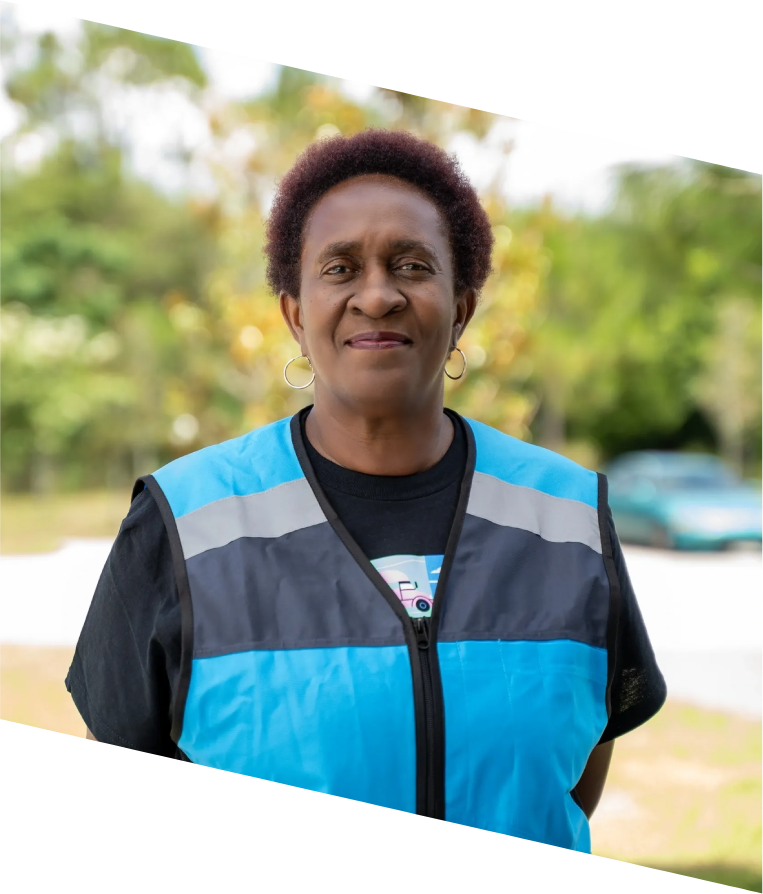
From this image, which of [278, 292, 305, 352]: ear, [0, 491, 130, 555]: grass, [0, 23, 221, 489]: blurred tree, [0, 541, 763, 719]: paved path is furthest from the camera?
[0, 23, 221, 489]: blurred tree

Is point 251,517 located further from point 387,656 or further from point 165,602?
point 387,656

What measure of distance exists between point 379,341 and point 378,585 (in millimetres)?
381

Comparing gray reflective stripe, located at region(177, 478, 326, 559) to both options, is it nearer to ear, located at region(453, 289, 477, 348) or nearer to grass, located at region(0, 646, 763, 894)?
ear, located at region(453, 289, 477, 348)

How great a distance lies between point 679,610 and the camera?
7996 millimetres

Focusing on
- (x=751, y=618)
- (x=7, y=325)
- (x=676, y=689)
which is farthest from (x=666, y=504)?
(x=7, y=325)

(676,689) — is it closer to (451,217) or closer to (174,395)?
(174,395)

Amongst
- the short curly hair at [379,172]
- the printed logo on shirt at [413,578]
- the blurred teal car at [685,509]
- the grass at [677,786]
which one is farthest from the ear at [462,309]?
the blurred teal car at [685,509]

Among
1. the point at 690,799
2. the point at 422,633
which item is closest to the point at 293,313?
the point at 422,633

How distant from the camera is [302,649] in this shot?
4.92 ft

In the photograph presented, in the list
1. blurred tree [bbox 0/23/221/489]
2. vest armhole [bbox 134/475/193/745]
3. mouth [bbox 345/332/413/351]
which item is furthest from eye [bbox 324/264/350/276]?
blurred tree [bbox 0/23/221/489]

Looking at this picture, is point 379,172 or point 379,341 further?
point 379,172

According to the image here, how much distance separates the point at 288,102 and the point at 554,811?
1259cm

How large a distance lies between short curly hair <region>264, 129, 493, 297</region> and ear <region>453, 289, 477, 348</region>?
14mm

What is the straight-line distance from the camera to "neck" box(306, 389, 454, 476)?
5.50 feet
